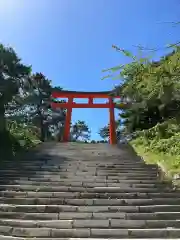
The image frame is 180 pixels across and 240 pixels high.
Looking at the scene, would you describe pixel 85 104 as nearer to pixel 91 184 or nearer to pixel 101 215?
pixel 91 184

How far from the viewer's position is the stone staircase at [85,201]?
648 centimetres

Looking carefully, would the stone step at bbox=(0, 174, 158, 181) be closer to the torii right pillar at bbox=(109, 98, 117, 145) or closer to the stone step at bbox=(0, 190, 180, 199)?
the stone step at bbox=(0, 190, 180, 199)

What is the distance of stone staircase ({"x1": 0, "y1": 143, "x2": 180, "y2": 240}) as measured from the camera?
21.2 ft

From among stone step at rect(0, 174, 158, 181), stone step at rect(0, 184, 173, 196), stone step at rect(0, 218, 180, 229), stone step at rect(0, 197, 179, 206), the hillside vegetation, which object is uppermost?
the hillside vegetation

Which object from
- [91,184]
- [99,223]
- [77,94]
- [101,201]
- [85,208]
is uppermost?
[77,94]

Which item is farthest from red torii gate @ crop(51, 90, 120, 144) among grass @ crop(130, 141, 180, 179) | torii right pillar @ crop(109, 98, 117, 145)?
grass @ crop(130, 141, 180, 179)

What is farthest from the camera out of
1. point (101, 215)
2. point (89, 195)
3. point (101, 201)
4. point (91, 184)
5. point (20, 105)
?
point (20, 105)

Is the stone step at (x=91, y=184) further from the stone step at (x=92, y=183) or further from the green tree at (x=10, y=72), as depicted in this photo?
the green tree at (x=10, y=72)

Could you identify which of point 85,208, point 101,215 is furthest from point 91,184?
point 101,215

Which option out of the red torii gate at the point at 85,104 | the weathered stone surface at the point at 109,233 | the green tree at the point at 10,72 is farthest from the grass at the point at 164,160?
the red torii gate at the point at 85,104

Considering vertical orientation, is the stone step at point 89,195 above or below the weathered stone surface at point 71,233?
above

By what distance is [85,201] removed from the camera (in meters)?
8.06

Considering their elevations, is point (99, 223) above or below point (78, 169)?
below

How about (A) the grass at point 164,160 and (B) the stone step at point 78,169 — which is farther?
(B) the stone step at point 78,169
